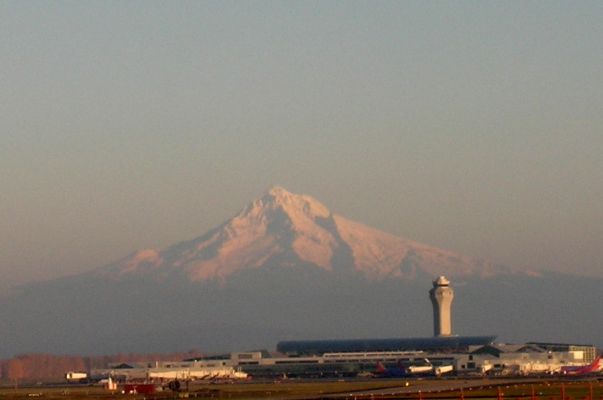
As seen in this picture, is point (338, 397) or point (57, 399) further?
point (57, 399)

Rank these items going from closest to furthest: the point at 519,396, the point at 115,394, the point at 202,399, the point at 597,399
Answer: the point at 597,399
the point at 519,396
the point at 202,399
the point at 115,394

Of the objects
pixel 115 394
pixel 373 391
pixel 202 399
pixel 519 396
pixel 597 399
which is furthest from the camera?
pixel 115 394

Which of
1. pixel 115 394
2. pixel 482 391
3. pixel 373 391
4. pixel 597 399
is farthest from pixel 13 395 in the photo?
pixel 597 399

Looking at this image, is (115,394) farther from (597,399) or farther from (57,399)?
(597,399)

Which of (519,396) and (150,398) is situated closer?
(519,396)

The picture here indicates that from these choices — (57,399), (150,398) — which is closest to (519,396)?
(150,398)

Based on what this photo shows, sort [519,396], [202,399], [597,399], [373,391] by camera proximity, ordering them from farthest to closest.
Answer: [373,391] < [202,399] < [519,396] < [597,399]

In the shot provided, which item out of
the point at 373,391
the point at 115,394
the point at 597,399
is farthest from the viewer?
the point at 115,394

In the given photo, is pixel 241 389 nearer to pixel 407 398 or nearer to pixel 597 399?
pixel 407 398
